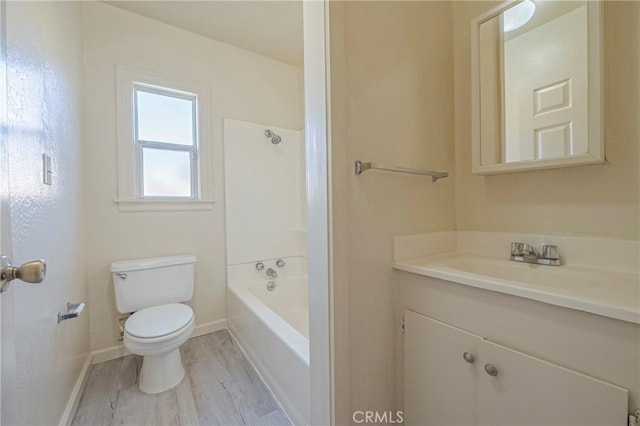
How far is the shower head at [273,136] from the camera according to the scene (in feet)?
8.00

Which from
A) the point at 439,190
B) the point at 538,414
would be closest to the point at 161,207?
the point at 439,190

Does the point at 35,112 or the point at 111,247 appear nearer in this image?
the point at 35,112

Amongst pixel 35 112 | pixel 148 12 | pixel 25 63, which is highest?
pixel 148 12

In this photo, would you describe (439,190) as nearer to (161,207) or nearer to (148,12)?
(161,207)

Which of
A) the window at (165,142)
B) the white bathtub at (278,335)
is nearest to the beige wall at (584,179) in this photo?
the white bathtub at (278,335)

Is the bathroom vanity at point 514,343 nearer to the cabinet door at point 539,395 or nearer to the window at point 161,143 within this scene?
the cabinet door at point 539,395

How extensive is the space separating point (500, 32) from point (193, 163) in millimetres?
2159

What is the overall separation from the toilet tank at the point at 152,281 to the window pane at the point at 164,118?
3.14 feet

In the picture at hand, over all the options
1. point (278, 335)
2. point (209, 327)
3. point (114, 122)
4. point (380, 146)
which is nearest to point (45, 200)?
point (114, 122)

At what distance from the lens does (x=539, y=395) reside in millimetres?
740

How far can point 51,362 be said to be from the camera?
109 centimetres

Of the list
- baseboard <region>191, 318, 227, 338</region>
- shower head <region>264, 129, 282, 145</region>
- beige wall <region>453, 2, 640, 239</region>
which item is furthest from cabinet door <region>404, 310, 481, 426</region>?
shower head <region>264, 129, 282, 145</region>

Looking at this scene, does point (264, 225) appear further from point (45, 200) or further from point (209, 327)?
point (45, 200)

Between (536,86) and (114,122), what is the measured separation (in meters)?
2.49
